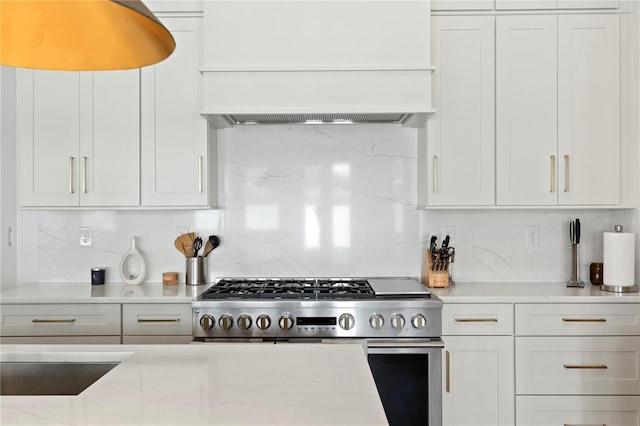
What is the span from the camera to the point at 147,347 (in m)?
1.59

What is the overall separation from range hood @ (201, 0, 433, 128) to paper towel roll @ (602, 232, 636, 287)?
1217 millimetres

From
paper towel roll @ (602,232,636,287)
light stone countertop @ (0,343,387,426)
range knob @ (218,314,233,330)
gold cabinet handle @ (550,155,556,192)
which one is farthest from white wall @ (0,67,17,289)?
paper towel roll @ (602,232,636,287)

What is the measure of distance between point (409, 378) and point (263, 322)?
75 centimetres

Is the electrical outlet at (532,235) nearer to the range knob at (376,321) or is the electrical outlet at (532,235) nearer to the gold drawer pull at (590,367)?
the gold drawer pull at (590,367)

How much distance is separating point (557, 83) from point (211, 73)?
1859 millimetres

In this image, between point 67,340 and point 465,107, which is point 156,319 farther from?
point 465,107

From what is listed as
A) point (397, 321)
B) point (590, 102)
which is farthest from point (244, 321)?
point (590, 102)

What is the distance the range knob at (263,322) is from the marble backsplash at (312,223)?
0.70m

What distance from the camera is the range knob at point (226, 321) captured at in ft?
8.50

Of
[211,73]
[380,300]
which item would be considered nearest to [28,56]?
[211,73]

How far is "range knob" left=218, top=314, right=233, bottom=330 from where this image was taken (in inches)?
102

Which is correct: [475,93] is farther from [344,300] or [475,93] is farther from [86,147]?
[86,147]

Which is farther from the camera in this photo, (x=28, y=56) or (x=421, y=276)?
(x=421, y=276)

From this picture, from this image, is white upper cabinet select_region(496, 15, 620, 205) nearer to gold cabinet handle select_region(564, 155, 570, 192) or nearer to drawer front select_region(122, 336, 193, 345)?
gold cabinet handle select_region(564, 155, 570, 192)
